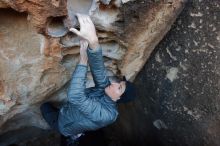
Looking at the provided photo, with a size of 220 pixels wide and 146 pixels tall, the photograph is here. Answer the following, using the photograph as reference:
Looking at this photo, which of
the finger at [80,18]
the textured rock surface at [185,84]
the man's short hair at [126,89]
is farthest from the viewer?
the man's short hair at [126,89]

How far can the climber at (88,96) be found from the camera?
1.41 meters

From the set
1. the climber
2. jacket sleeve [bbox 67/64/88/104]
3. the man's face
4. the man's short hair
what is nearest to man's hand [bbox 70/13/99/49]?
the climber

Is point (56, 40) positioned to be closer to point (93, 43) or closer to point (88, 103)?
point (93, 43)

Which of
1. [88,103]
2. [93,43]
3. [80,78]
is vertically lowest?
[88,103]

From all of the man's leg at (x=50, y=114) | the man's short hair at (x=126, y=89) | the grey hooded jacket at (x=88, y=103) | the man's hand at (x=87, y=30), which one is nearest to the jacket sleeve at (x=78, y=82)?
the grey hooded jacket at (x=88, y=103)

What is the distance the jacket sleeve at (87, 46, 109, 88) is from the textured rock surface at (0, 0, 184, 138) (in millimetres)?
122

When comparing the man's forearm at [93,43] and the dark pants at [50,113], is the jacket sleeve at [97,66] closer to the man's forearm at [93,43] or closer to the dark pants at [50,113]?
the man's forearm at [93,43]

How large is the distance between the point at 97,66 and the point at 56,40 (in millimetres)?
174

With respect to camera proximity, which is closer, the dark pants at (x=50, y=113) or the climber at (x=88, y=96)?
the climber at (x=88, y=96)

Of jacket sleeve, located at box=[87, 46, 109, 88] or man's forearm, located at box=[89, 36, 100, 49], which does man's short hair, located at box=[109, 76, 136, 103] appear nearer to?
jacket sleeve, located at box=[87, 46, 109, 88]

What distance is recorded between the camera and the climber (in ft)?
4.62

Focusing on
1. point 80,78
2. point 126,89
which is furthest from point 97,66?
point 126,89

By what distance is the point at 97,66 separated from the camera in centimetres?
147

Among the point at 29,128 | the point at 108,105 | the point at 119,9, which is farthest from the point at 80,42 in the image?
the point at 29,128
